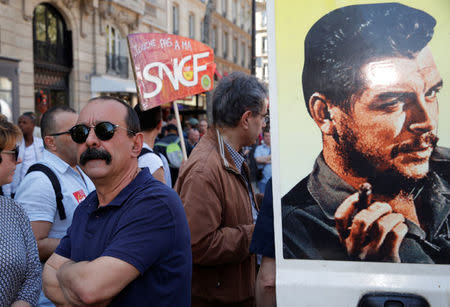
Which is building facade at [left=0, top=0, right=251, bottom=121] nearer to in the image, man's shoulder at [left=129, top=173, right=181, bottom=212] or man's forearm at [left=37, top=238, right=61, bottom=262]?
man's forearm at [left=37, top=238, right=61, bottom=262]

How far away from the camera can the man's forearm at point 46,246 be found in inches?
96.5

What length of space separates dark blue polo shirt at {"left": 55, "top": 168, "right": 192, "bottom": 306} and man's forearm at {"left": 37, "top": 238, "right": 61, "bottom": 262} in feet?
2.45

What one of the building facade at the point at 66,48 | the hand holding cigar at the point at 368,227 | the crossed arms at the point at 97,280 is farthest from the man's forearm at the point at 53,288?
the building facade at the point at 66,48

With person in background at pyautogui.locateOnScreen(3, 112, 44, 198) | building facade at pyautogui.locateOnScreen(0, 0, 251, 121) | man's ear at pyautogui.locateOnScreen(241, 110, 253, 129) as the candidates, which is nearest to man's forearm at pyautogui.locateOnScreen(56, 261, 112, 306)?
man's ear at pyautogui.locateOnScreen(241, 110, 253, 129)

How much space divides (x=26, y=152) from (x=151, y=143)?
2.82 m

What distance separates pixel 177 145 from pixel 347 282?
5474 millimetres

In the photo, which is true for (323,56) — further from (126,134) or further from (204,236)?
(204,236)

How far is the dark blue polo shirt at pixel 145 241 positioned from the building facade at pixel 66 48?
445 inches

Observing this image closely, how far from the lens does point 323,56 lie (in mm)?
1346

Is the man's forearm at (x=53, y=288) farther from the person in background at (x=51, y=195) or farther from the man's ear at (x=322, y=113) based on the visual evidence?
the man's ear at (x=322, y=113)

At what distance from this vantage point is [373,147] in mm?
1290

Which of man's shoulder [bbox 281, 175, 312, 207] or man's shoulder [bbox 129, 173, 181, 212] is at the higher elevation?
man's shoulder [bbox 281, 175, 312, 207]

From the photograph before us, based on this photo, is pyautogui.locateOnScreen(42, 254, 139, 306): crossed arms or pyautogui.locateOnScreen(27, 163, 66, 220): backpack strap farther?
pyautogui.locateOnScreen(27, 163, 66, 220): backpack strap

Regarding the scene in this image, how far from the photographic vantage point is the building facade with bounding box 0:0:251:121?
13320 mm
